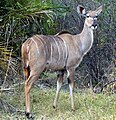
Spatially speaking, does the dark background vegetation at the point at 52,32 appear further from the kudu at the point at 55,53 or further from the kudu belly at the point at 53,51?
the kudu belly at the point at 53,51

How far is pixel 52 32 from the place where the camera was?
8.66 m

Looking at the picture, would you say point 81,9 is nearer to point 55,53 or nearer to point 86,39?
point 86,39

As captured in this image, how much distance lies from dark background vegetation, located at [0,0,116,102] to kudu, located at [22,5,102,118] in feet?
1.05

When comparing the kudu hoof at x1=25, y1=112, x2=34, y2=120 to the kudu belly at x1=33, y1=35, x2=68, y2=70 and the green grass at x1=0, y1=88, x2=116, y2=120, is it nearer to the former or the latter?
the green grass at x1=0, y1=88, x2=116, y2=120

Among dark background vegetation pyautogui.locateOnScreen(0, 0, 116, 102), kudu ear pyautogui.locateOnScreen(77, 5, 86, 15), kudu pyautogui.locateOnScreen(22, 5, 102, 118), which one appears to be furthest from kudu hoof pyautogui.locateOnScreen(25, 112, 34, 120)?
kudu ear pyautogui.locateOnScreen(77, 5, 86, 15)

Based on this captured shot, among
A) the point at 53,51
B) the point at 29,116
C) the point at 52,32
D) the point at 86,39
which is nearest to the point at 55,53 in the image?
the point at 53,51

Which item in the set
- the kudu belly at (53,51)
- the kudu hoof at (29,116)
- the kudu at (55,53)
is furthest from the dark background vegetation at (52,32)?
the kudu hoof at (29,116)

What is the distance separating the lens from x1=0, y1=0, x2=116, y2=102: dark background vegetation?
24.0 ft

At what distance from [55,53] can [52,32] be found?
1.61 metres

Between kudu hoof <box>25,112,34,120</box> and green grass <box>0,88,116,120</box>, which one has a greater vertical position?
kudu hoof <box>25,112,34,120</box>

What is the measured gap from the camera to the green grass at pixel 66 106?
6.40 m

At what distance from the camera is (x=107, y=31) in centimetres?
959

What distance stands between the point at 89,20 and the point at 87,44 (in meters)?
0.39

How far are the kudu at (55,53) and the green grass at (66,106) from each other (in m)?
0.20
